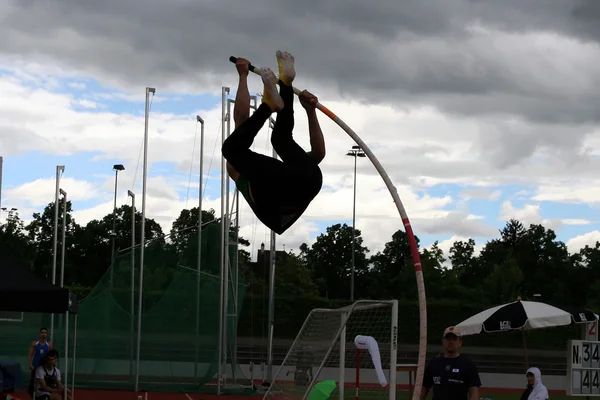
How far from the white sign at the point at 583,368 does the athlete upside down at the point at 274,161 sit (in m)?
7.23

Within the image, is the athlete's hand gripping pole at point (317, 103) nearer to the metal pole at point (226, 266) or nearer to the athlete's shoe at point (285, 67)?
the athlete's shoe at point (285, 67)

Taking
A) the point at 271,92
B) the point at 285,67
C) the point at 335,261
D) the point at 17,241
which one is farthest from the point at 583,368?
the point at 335,261

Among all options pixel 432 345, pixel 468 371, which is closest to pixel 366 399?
pixel 468 371

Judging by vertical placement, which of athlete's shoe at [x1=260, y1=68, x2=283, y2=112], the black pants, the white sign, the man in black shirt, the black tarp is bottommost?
the white sign

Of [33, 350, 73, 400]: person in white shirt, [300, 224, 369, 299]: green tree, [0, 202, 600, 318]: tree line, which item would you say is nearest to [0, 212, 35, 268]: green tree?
[0, 202, 600, 318]: tree line

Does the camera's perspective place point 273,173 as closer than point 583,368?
Yes

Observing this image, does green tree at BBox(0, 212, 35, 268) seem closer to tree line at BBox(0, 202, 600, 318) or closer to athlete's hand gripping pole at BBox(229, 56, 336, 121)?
tree line at BBox(0, 202, 600, 318)

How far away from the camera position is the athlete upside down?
5.48 metres

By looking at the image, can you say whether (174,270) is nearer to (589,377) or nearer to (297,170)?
(589,377)

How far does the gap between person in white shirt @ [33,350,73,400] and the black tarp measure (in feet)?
9.21

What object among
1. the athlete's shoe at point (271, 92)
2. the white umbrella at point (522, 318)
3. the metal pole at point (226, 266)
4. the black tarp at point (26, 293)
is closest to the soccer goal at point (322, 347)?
the black tarp at point (26, 293)

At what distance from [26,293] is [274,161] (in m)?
4.51

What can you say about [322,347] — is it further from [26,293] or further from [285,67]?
[285,67]

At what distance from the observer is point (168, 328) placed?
58.2 feet
